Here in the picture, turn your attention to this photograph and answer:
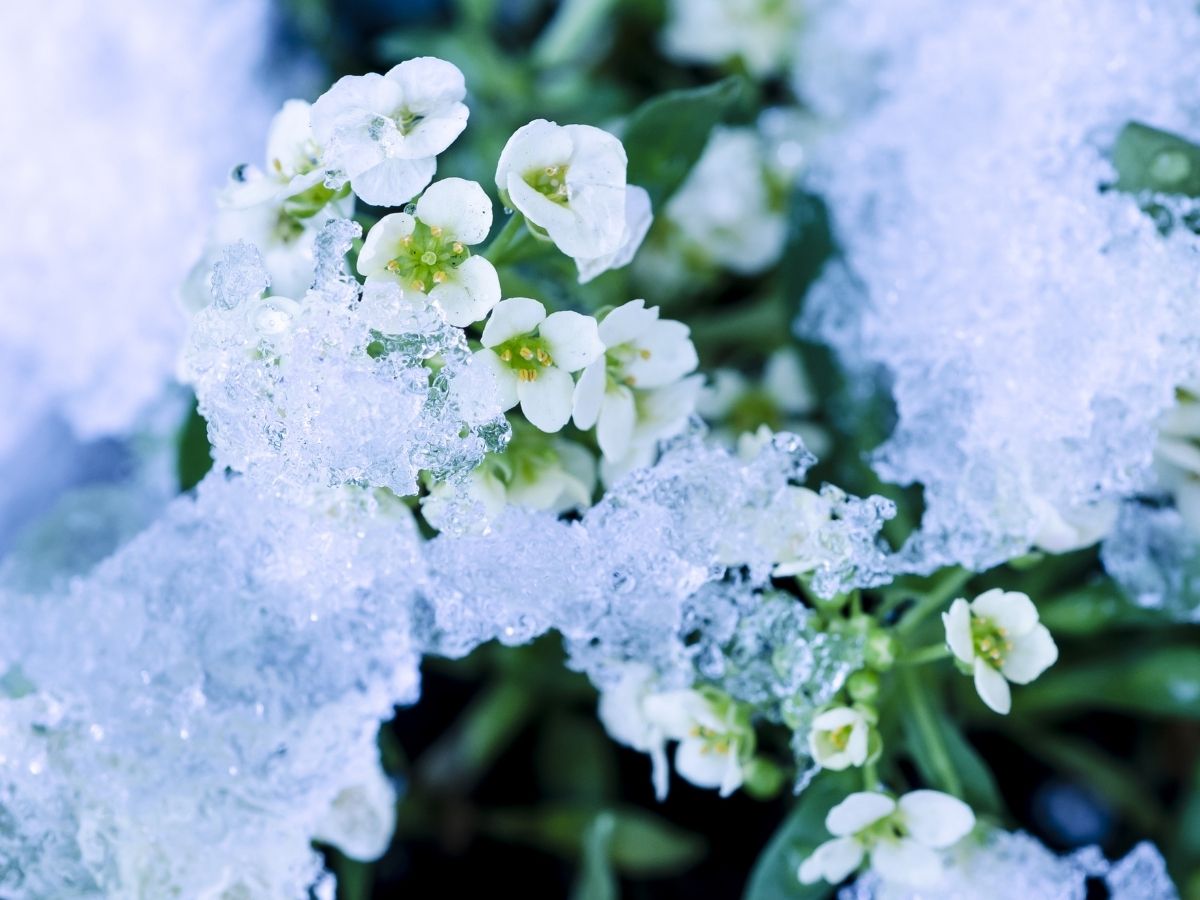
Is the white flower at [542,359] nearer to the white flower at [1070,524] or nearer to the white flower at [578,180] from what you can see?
the white flower at [578,180]

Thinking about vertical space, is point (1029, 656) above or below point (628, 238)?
below

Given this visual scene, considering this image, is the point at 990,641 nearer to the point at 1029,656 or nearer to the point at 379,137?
the point at 1029,656

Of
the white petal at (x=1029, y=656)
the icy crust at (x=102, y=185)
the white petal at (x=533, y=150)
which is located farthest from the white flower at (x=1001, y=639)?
the icy crust at (x=102, y=185)

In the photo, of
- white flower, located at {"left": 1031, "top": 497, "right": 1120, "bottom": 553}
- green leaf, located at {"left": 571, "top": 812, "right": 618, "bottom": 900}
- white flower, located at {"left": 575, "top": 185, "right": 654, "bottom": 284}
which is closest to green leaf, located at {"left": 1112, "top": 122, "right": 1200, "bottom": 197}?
white flower, located at {"left": 1031, "top": 497, "right": 1120, "bottom": 553}

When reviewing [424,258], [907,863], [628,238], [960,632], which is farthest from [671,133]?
[907,863]

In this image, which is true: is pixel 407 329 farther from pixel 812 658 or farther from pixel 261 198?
pixel 812 658

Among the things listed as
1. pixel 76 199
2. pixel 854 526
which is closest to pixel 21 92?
pixel 76 199

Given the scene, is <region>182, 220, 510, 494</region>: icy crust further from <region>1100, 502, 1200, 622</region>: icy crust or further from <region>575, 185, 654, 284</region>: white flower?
<region>1100, 502, 1200, 622</region>: icy crust
